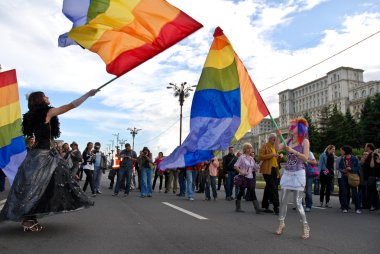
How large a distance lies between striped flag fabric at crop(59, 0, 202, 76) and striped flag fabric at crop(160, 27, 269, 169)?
7.65 ft

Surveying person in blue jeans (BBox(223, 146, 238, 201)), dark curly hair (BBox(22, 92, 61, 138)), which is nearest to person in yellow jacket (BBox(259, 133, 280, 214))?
person in blue jeans (BBox(223, 146, 238, 201))

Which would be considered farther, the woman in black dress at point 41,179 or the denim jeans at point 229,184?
the denim jeans at point 229,184

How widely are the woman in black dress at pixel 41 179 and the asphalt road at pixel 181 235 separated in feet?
1.15

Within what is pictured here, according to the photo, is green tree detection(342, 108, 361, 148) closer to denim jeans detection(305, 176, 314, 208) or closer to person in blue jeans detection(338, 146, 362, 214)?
person in blue jeans detection(338, 146, 362, 214)

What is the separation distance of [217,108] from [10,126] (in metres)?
4.78

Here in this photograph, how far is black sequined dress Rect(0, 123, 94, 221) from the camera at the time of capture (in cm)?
579

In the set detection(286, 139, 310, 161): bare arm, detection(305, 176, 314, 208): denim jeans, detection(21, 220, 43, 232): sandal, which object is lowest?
detection(21, 220, 43, 232): sandal

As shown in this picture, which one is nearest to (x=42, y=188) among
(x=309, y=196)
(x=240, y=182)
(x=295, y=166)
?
(x=295, y=166)

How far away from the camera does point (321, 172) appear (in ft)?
41.3

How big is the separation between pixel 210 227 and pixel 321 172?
6.47 metres

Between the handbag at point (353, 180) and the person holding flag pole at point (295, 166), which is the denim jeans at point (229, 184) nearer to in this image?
the handbag at point (353, 180)

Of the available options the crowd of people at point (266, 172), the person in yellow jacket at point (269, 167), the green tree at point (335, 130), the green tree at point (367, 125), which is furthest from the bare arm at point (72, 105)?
the green tree at point (335, 130)

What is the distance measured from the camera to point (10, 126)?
9.45 m

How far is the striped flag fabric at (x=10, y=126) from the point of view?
9.18 m
